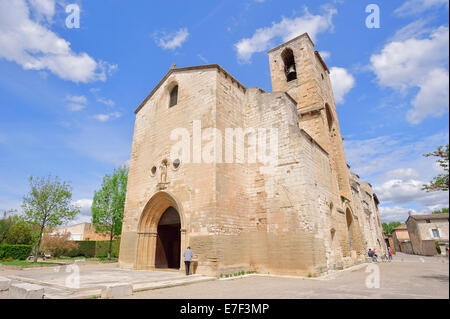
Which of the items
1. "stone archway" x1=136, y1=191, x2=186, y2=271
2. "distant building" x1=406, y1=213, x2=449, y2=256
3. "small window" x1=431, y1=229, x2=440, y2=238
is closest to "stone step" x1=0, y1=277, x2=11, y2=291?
"stone archway" x1=136, y1=191, x2=186, y2=271

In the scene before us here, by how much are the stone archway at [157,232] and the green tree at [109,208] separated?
11.3 metres

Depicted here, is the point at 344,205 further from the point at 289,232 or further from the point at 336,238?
the point at 289,232

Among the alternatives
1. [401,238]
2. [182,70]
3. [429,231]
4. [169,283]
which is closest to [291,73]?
[182,70]

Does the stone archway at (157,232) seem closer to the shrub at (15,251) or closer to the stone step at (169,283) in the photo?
the stone step at (169,283)

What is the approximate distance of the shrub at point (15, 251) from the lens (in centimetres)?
1812

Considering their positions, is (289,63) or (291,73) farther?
(289,63)

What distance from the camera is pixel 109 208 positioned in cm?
2109

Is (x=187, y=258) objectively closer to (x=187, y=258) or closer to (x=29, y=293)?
(x=187, y=258)

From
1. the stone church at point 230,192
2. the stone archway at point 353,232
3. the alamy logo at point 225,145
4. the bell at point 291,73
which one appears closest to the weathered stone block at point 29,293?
the stone church at point 230,192

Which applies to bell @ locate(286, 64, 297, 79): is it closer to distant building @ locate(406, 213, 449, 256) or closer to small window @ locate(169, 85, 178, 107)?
small window @ locate(169, 85, 178, 107)

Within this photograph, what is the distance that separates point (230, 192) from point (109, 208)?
15.7 metres

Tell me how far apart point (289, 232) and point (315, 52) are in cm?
1323

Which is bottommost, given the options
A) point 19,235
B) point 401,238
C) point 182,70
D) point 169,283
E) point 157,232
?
point 169,283
